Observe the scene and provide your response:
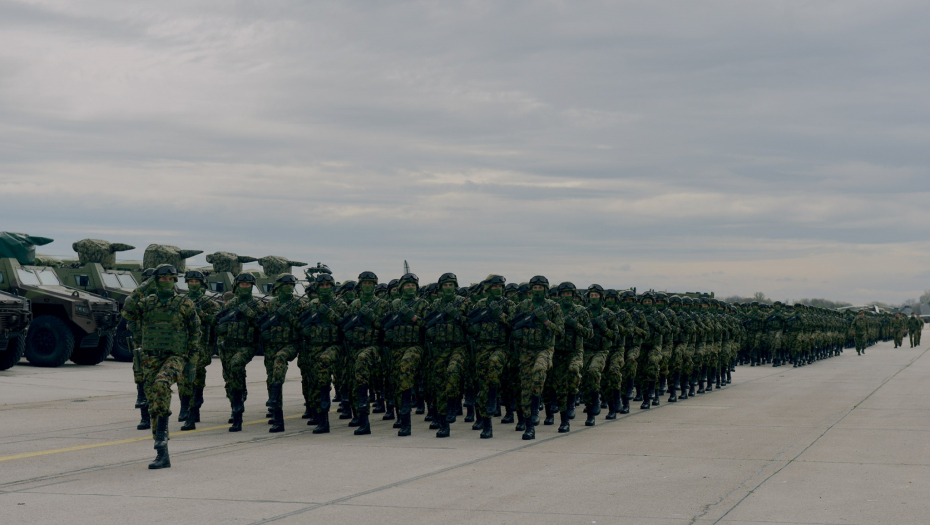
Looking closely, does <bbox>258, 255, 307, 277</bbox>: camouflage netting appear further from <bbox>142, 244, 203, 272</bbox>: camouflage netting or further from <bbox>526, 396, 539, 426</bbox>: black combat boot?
<bbox>526, 396, 539, 426</bbox>: black combat boot

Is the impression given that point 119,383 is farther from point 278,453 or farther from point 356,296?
point 278,453

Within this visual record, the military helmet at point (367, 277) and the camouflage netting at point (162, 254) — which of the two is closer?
the military helmet at point (367, 277)

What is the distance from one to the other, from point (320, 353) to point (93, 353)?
1470 cm

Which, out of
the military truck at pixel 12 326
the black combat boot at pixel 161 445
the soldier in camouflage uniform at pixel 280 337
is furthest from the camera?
the military truck at pixel 12 326

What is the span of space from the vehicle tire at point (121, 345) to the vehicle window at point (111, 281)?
1.35m

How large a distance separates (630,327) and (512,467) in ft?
19.1

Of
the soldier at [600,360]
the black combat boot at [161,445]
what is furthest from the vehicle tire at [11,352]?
the black combat boot at [161,445]

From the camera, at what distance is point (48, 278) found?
2475 centimetres

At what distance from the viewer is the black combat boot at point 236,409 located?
11.6 metres

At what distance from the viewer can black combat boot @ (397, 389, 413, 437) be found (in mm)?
11234

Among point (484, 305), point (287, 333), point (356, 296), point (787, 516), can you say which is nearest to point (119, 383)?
point (356, 296)

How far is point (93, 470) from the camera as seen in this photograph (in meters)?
8.73

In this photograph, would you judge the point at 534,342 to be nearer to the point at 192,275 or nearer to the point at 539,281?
the point at 539,281

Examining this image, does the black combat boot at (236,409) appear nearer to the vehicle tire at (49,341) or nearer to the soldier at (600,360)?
the soldier at (600,360)
